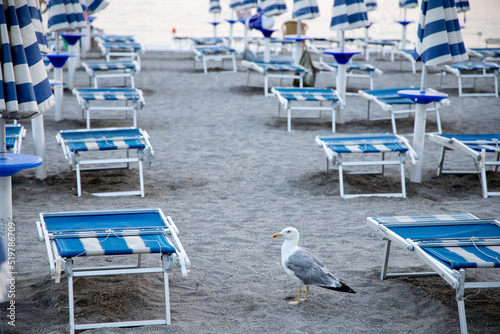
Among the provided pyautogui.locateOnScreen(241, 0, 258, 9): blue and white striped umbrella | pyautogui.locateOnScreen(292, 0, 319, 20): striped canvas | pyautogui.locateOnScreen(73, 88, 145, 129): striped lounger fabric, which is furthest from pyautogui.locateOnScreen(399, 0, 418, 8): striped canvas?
pyautogui.locateOnScreen(73, 88, 145, 129): striped lounger fabric

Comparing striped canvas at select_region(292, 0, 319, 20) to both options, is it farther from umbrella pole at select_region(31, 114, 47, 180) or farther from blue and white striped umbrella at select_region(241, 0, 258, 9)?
umbrella pole at select_region(31, 114, 47, 180)

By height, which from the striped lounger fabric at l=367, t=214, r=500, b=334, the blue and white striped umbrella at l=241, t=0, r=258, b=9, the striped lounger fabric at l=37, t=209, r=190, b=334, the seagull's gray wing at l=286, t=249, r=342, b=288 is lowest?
the seagull's gray wing at l=286, t=249, r=342, b=288

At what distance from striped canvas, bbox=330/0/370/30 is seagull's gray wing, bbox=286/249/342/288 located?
18.2 ft

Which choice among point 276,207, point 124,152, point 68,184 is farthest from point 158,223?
point 124,152

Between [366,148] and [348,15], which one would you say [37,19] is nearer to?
[366,148]

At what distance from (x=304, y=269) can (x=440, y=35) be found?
3.06 metres

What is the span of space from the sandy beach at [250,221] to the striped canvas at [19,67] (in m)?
1.04

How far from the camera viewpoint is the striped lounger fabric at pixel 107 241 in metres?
2.84

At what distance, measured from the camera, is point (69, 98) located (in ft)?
33.5

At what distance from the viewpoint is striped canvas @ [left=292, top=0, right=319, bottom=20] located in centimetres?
1069

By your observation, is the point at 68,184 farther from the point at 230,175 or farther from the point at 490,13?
the point at 490,13

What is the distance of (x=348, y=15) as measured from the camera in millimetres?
8242

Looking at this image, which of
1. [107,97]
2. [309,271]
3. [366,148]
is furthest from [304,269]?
[107,97]

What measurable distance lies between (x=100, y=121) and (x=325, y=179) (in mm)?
4070
